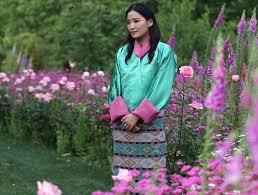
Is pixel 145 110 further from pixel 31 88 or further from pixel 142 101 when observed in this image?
pixel 31 88

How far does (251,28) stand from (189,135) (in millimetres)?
1002

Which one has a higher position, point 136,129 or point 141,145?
point 136,129

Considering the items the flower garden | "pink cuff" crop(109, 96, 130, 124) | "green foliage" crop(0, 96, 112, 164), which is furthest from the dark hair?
"green foliage" crop(0, 96, 112, 164)

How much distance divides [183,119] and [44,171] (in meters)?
1.79

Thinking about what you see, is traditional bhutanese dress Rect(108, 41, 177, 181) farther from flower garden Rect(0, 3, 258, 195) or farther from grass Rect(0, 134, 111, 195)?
grass Rect(0, 134, 111, 195)

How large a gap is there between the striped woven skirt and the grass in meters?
1.72

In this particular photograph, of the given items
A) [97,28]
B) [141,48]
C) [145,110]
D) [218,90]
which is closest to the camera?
[218,90]

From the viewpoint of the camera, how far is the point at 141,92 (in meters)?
3.98

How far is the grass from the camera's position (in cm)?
587

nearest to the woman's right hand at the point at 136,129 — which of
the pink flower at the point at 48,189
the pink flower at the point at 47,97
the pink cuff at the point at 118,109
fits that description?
the pink cuff at the point at 118,109

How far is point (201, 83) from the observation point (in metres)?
5.79

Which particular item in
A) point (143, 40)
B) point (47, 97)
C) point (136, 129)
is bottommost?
point (47, 97)

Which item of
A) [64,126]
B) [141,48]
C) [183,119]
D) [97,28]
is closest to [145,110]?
[141,48]

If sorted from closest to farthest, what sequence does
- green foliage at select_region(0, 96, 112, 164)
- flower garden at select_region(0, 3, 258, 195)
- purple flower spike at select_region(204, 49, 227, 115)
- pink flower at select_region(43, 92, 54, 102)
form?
purple flower spike at select_region(204, 49, 227, 115) < flower garden at select_region(0, 3, 258, 195) < green foliage at select_region(0, 96, 112, 164) < pink flower at select_region(43, 92, 54, 102)
